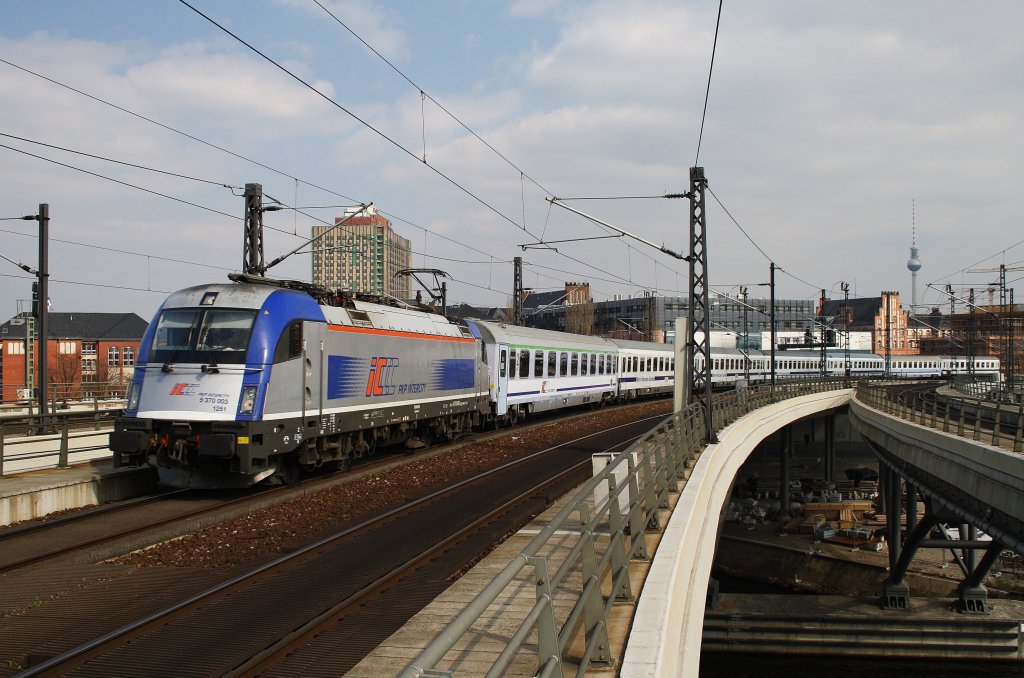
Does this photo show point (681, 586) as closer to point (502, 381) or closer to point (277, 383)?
point (277, 383)

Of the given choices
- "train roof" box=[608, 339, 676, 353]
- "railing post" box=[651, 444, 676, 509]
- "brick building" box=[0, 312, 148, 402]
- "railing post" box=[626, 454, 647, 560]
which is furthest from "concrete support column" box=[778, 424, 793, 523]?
"railing post" box=[626, 454, 647, 560]

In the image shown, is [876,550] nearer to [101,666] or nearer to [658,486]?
[658,486]

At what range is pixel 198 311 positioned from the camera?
14.6 meters

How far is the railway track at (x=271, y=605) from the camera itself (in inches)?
269

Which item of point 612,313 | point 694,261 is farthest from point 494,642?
point 612,313

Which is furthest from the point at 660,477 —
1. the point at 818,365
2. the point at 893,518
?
the point at 818,365

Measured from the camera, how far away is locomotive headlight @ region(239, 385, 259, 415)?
1387 cm

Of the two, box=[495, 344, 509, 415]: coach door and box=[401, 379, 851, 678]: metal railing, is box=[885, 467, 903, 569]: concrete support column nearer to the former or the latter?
box=[495, 344, 509, 415]: coach door

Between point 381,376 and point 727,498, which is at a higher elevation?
point 381,376

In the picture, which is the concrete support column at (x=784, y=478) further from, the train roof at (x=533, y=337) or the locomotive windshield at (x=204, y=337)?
the locomotive windshield at (x=204, y=337)

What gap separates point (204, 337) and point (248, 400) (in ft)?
4.76

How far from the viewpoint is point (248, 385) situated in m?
14.0

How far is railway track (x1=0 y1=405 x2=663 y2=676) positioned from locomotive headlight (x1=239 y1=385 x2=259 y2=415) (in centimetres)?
310

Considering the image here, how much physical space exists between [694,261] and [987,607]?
2081 cm
